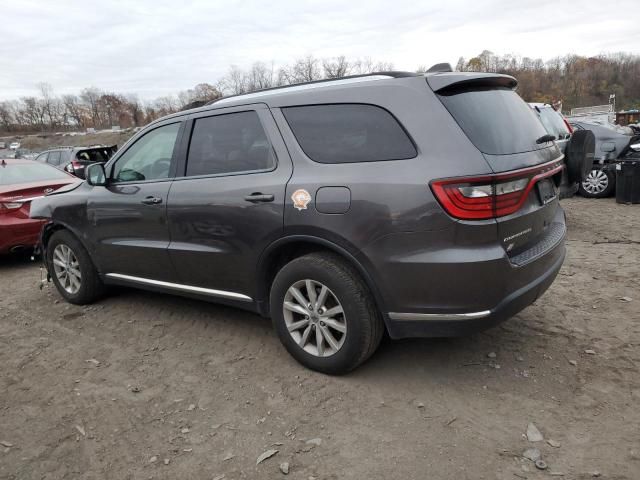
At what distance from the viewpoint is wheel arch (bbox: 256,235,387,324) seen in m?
2.81

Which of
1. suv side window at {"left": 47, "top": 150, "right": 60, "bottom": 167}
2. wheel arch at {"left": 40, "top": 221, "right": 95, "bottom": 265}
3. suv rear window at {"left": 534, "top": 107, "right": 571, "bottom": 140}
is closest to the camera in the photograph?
wheel arch at {"left": 40, "top": 221, "right": 95, "bottom": 265}

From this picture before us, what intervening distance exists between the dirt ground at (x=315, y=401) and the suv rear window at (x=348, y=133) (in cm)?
142

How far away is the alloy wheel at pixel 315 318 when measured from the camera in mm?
3021

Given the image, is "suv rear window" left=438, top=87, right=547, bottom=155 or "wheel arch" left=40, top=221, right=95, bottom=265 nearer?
"suv rear window" left=438, top=87, right=547, bottom=155

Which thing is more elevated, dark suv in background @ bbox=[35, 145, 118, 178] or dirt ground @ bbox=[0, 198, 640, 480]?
dark suv in background @ bbox=[35, 145, 118, 178]

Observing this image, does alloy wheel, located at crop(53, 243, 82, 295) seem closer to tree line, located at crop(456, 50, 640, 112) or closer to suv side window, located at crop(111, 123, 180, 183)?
suv side window, located at crop(111, 123, 180, 183)

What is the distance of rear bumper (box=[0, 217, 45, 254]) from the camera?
6.23 m

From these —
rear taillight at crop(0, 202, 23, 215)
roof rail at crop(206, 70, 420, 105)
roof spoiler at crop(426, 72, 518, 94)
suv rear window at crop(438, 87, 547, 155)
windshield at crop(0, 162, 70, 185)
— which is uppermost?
roof rail at crop(206, 70, 420, 105)

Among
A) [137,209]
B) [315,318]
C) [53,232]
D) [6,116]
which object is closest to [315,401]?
[315,318]

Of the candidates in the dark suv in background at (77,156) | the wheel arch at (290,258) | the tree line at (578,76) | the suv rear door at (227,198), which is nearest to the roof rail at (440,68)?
the suv rear door at (227,198)

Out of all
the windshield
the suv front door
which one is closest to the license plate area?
the suv front door

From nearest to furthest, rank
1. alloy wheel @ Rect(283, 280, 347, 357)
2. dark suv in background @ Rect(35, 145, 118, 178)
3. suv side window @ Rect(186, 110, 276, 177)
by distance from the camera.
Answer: alloy wheel @ Rect(283, 280, 347, 357) < suv side window @ Rect(186, 110, 276, 177) < dark suv in background @ Rect(35, 145, 118, 178)

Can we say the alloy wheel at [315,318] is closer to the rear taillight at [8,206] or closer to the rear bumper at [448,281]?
the rear bumper at [448,281]

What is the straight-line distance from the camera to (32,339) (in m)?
4.16
